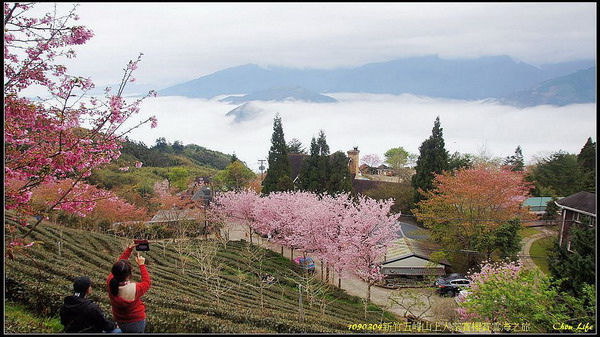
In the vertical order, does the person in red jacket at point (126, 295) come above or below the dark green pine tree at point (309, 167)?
above

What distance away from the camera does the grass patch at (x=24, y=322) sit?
375 centimetres

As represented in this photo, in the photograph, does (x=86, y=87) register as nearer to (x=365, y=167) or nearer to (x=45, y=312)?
(x=45, y=312)

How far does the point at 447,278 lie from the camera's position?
48.5 ft

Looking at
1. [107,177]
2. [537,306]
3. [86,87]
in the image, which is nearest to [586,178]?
[537,306]

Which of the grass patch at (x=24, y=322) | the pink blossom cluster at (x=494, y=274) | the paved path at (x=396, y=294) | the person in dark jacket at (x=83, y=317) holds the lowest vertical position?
the paved path at (x=396, y=294)

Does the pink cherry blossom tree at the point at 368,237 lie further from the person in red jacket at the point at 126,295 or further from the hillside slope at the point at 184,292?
the person in red jacket at the point at 126,295

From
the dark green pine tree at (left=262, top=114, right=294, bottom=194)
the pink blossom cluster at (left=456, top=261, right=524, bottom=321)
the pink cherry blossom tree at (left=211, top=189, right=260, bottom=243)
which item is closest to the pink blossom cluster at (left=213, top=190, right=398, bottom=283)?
the pink cherry blossom tree at (left=211, top=189, right=260, bottom=243)

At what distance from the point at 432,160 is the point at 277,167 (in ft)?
29.8

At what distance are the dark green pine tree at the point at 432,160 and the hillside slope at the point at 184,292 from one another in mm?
9079

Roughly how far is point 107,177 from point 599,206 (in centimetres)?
3140

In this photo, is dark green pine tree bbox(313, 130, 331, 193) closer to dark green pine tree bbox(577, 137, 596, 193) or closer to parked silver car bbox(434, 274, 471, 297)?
parked silver car bbox(434, 274, 471, 297)

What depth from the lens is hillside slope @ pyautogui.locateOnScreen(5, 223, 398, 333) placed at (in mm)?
5117

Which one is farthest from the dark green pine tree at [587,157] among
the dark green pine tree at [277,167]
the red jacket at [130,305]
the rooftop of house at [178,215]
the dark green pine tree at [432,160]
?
the red jacket at [130,305]

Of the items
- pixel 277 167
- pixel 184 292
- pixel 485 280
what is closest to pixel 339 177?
pixel 277 167
